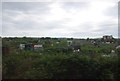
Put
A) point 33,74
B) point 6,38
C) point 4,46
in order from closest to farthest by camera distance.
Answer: point 33,74
point 4,46
point 6,38

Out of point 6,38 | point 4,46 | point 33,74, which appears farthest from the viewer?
point 6,38

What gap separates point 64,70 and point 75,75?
0.26 metres

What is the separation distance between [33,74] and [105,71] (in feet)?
5.10

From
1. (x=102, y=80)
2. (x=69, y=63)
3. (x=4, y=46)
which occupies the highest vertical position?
(x=4, y=46)

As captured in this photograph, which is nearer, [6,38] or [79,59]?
[79,59]

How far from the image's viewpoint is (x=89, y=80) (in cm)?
395

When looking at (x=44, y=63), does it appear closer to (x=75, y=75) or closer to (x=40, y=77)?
(x=40, y=77)

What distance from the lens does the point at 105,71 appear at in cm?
397

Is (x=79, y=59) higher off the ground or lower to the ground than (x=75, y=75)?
higher

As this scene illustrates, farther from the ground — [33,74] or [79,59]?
[79,59]

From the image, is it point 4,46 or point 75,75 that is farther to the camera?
point 4,46

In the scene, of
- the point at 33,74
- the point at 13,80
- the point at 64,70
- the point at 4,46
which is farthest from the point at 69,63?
the point at 4,46

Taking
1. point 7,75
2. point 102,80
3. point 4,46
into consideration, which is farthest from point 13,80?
point 102,80

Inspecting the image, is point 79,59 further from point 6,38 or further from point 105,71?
point 6,38
